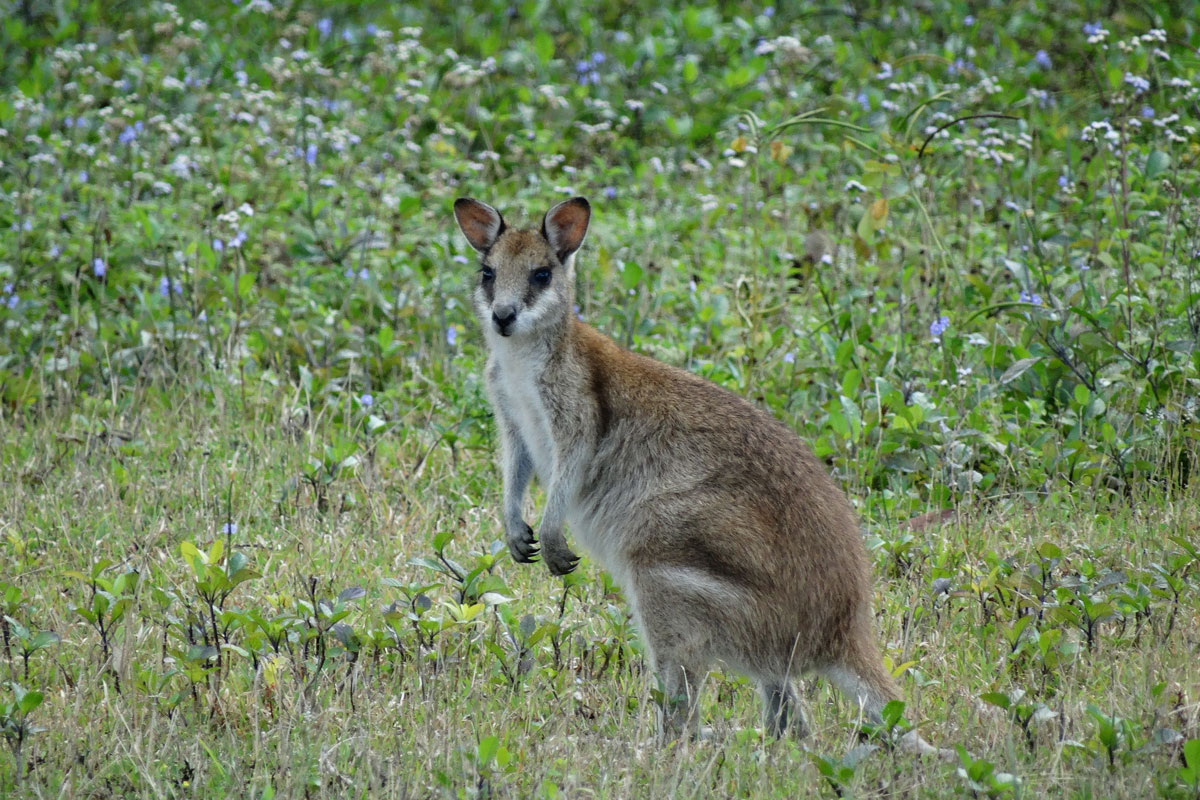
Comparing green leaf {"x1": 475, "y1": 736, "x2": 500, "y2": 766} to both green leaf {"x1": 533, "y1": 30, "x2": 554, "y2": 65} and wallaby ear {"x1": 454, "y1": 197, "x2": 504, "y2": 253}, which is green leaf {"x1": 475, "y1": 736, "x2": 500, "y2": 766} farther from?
green leaf {"x1": 533, "y1": 30, "x2": 554, "y2": 65}

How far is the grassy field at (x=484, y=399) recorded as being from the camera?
3926 millimetres

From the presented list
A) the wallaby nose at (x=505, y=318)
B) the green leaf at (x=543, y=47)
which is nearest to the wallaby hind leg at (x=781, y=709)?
the wallaby nose at (x=505, y=318)

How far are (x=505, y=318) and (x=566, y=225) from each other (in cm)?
55

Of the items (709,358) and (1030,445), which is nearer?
(1030,445)

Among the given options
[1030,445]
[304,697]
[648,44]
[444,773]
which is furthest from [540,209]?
[444,773]

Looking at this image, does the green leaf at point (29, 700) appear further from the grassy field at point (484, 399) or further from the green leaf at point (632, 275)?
the green leaf at point (632, 275)

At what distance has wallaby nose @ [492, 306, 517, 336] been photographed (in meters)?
4.85

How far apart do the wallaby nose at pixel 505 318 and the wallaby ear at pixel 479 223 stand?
18.0 inches

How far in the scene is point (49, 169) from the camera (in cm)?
885

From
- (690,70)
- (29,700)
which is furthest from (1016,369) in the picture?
(690,70)

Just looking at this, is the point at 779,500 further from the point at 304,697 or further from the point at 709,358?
the point at 709,358

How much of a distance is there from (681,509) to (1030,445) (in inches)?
88.7

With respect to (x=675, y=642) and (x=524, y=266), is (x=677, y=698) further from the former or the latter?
(x=524, y=266)

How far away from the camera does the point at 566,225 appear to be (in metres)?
5.21
